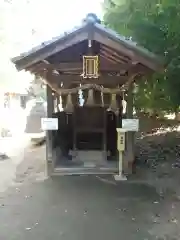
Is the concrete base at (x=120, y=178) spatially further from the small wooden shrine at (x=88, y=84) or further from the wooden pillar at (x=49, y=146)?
the wooden pillar at (x=49, y=146)

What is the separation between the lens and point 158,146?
39.7 ft

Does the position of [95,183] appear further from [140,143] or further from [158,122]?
[158,122]

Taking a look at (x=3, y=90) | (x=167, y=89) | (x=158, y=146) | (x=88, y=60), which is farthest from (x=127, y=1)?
(x=3, y=90)

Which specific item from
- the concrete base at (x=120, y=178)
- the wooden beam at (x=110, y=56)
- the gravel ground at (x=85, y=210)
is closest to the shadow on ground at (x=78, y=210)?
the gravel ground at (x=85, y=210)

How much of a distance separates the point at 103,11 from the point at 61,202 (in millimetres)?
8752

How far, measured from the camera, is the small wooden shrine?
315 inches

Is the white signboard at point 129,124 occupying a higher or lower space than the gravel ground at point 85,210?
higher

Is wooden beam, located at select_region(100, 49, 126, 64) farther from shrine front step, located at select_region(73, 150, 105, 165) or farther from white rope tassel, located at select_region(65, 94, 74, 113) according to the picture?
shrine front step, located at select_region(73, 150, 105, 165)

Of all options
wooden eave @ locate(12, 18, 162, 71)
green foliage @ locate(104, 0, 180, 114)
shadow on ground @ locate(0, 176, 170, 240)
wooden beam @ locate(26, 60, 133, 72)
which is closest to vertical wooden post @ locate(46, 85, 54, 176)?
shadow on ground @ locate(0, 176, 170, 240)

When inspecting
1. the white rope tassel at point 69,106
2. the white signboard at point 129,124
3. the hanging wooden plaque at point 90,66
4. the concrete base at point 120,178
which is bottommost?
the concrete base at point 120,178

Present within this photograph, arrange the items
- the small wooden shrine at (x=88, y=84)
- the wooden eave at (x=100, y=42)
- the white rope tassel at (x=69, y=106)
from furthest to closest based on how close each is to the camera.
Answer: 1. the white rope tassel at (x=69, y=106)
2. the small wooden shrine at (x=88, y=84)
3. the wooden eave at (x=100, y=42)

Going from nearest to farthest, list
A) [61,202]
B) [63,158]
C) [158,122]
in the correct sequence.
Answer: [61,202]
[63,158]
[158,122]

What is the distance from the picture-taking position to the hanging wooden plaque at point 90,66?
27.4 ft

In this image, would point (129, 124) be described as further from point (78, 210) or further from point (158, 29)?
point (158, 29)
